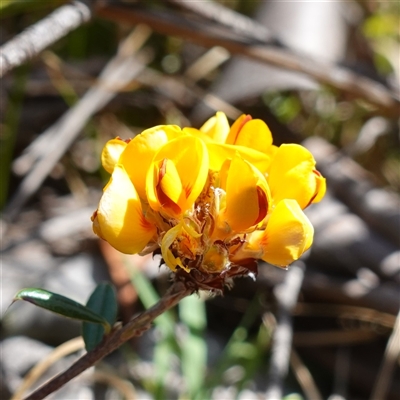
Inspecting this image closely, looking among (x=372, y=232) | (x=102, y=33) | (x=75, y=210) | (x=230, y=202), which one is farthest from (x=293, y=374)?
(x=102, y=33)

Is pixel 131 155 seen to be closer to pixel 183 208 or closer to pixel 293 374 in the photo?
pixel 183 208

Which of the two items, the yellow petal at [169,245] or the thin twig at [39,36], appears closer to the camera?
the yellow petal at [169,245]

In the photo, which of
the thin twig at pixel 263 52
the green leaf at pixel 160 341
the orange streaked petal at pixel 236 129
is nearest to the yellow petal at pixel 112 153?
the orange streaked petal at pixel 236 129

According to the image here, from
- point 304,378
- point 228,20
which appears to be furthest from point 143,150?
point 228,20

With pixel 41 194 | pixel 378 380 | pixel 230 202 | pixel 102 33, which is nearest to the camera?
pixel 230 202

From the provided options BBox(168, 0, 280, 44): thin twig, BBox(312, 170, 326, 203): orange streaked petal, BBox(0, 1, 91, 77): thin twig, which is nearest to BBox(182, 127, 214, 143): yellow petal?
BBox(312, 170, 326, 203): orange streaked petal

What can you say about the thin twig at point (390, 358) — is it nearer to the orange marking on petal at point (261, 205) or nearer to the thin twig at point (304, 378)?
the thin twig at point (304, 378)

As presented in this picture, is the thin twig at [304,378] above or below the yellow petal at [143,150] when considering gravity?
below

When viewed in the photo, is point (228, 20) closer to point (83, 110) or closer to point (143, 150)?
point (83, 110)
